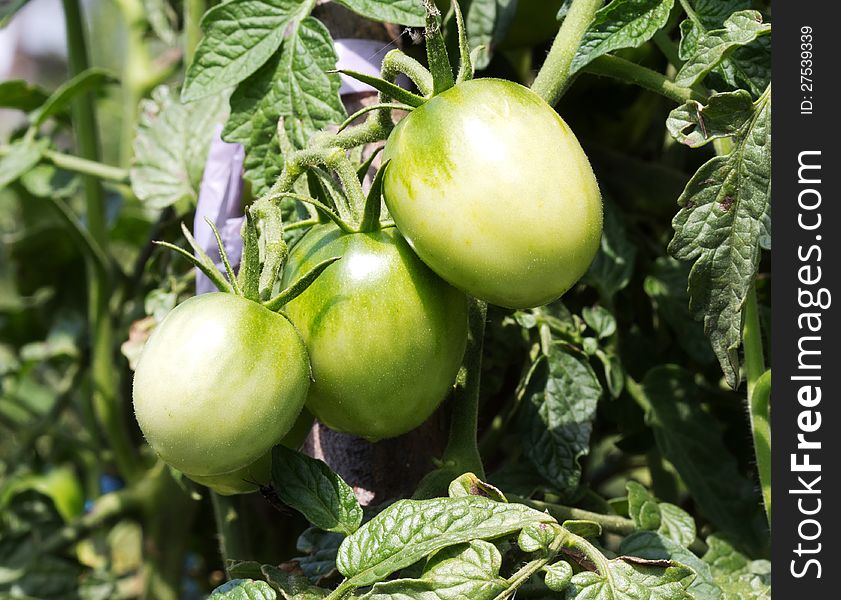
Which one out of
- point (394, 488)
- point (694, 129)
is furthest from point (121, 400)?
point (694, 129)

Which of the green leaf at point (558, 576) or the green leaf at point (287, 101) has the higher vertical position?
the green leaf at point (287, 101)

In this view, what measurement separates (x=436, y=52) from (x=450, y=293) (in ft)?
0.44

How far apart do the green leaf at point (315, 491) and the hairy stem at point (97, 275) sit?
21.7 inches

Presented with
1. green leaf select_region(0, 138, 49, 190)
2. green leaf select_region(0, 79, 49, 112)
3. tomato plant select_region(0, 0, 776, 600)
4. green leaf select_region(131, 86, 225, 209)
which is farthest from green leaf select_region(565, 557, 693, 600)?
green leaf select_region(0, 79, 49, 112)

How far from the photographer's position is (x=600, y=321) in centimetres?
74

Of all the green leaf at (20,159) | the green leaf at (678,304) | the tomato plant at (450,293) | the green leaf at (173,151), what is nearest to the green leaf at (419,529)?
the tomato plant at (450,293)

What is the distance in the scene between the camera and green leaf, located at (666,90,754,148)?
1.80 feet

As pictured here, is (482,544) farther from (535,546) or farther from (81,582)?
(81,582)

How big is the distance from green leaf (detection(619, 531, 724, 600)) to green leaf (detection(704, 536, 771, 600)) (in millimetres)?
34

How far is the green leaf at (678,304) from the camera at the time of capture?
2.60 feet

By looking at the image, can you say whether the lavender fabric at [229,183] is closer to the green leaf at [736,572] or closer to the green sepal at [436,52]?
the green sepal at [436,52]

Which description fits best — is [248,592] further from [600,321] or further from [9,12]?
[9,12]

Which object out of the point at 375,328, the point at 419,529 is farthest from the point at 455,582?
the point at 375,328

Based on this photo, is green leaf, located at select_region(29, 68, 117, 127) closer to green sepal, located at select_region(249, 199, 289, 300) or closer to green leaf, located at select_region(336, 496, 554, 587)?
green sepal, located at select_region(249, 199, 289, 300)
